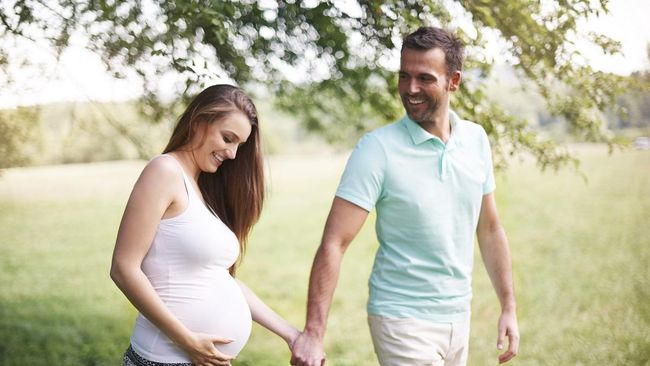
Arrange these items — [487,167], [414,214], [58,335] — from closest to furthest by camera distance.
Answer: [414,214], [487,167], [58,335]

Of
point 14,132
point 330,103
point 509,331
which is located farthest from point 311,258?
point 509,331

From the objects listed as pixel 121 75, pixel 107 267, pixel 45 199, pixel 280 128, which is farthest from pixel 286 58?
pixel 280 128

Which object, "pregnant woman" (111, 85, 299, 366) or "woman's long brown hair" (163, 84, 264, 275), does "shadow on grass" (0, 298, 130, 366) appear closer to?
"woman's long brown hair" (163, 84, 264, 275)

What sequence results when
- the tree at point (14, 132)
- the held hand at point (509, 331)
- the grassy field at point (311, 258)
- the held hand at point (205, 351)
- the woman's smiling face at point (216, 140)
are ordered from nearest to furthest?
the held hand at point (205, 351) → the woman's smiling face at point (216, 140) → the held hand at point (509, 331) → the tree at point (14, 132) → the grassy field at point (311, 258)

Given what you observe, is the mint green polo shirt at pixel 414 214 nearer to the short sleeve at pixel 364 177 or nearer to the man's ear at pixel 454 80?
the short sleeve at pixel 364 177

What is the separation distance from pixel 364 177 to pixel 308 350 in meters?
0.63

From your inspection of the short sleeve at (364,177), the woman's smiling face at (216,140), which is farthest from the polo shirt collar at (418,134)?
the woman's smiling face at (216,140)

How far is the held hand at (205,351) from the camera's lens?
84.4 inches

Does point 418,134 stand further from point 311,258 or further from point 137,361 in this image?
point 311,258

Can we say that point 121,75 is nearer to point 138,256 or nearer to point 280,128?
point 138,256

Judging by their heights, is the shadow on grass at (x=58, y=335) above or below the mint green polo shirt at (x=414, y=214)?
below

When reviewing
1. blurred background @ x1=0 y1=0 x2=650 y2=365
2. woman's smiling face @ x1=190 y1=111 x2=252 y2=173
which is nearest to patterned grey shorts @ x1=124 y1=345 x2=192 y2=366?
woman's smiling face @ x1=190 y1=111 x2=252 y2=173

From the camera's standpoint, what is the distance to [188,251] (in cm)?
211

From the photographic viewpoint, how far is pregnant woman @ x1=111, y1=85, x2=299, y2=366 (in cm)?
204
